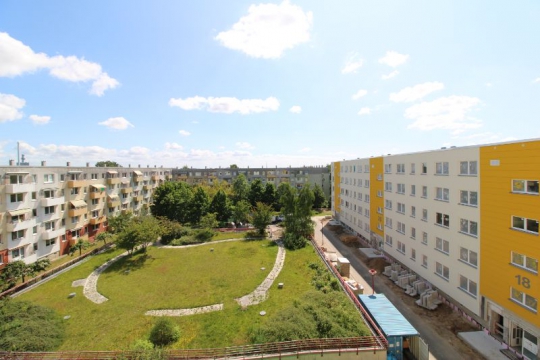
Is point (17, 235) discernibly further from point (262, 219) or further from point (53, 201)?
point (262, 219)

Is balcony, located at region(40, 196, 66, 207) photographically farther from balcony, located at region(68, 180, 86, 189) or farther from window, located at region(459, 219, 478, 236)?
window, located at region(459, 219, 478, 236)

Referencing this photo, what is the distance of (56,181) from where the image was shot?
134 ft

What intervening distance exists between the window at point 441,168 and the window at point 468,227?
192 inches

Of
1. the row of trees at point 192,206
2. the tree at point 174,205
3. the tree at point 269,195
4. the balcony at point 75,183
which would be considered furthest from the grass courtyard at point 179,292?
the tree at point 269,195

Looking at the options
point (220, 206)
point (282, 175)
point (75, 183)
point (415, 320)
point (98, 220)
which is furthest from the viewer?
point (282, 175)

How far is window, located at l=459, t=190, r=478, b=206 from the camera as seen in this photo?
2128cm

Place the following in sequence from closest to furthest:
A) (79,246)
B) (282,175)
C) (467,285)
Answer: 1. (467,285)
2. (79,246)
3. (282,175)

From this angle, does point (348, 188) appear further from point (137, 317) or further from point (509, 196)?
point (137, 317)

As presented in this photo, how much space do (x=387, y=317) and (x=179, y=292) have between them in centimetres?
1928

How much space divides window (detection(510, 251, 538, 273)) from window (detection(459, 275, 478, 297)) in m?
4.20

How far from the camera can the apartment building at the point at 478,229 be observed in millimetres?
17000

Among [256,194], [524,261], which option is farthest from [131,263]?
[524,261]

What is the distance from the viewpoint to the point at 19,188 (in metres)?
33.8

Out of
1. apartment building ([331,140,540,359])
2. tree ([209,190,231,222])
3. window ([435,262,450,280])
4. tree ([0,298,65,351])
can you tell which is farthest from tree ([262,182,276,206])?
tree ([0,298,65,351])
